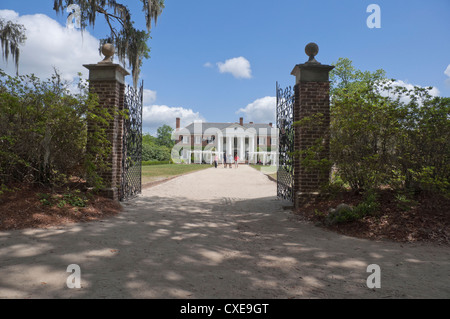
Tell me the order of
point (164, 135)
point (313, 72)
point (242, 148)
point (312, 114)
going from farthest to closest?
1. point (164, 135)
2. point (242, 148)
3. point (313, 72)
4. point (312, 114)

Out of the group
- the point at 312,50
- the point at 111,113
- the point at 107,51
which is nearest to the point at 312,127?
the point at 312,50

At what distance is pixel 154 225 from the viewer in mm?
4941

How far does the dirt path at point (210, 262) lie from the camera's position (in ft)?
7.93

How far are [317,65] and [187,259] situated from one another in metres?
5.14

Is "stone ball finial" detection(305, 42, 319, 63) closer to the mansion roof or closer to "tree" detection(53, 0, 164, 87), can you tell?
Answer: "tree" detection(53, 0, 164, 87)

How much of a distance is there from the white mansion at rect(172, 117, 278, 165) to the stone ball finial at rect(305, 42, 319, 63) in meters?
45.7

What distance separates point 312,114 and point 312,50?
1.56 m

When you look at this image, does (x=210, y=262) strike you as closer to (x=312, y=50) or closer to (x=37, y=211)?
(x=37, y=211)

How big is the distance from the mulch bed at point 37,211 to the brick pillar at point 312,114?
407 cm

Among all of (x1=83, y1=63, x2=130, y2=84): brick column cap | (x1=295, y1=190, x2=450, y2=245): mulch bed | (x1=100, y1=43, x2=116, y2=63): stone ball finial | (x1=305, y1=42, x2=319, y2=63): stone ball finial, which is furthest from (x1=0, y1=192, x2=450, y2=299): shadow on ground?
(x1=100, y1=43, x2=116, y2=63): stone ball finial

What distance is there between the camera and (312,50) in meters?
6.50

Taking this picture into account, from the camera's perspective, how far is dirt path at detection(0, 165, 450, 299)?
2.42 m

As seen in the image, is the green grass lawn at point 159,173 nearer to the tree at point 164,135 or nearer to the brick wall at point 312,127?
the brick wall at point 312,127
